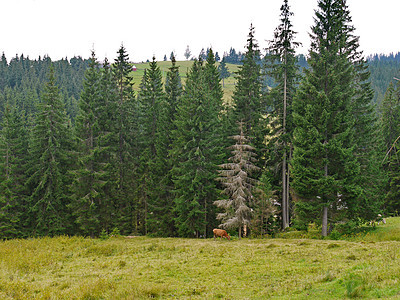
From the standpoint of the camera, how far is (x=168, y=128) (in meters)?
41.2

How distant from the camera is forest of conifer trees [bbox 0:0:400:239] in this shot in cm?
2727

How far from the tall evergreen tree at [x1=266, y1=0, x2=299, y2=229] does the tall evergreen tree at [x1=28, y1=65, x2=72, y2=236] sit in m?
28.6

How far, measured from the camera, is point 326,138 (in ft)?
88.3

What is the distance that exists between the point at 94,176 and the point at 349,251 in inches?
1235

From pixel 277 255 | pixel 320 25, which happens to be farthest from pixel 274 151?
pixel 277 255

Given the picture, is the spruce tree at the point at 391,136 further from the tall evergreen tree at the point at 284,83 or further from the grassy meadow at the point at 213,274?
the grassy meadow at the point at 213,274

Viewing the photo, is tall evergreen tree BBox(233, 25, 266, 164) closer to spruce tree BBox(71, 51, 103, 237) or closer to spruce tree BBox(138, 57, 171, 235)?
spruce tree BBox(138, 57, 171, 235)

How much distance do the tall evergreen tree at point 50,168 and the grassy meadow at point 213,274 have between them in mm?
17202

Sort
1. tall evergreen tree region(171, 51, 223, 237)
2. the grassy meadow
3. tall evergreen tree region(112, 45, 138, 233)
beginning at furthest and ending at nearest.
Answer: tall evergreen tree region(112, 45, 138, 233) < tall evergreen tree region(171, 51, 223, 237) < the grassy meadow

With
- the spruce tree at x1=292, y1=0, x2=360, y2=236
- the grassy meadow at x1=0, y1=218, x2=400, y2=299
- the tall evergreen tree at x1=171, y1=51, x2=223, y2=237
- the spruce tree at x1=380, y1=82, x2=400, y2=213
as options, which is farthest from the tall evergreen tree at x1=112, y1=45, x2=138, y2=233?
the spruce tree at x1=380, y1=82, x2=400, y2=213

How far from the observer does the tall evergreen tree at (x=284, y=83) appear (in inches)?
1350

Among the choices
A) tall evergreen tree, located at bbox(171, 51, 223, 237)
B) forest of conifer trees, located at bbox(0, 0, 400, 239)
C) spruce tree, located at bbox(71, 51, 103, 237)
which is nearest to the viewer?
forest of conifer trees, located at bbox(0, 0, 400, 239)

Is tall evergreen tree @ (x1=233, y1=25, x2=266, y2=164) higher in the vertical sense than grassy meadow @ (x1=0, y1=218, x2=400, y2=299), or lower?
higher

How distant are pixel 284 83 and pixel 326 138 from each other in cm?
1045
